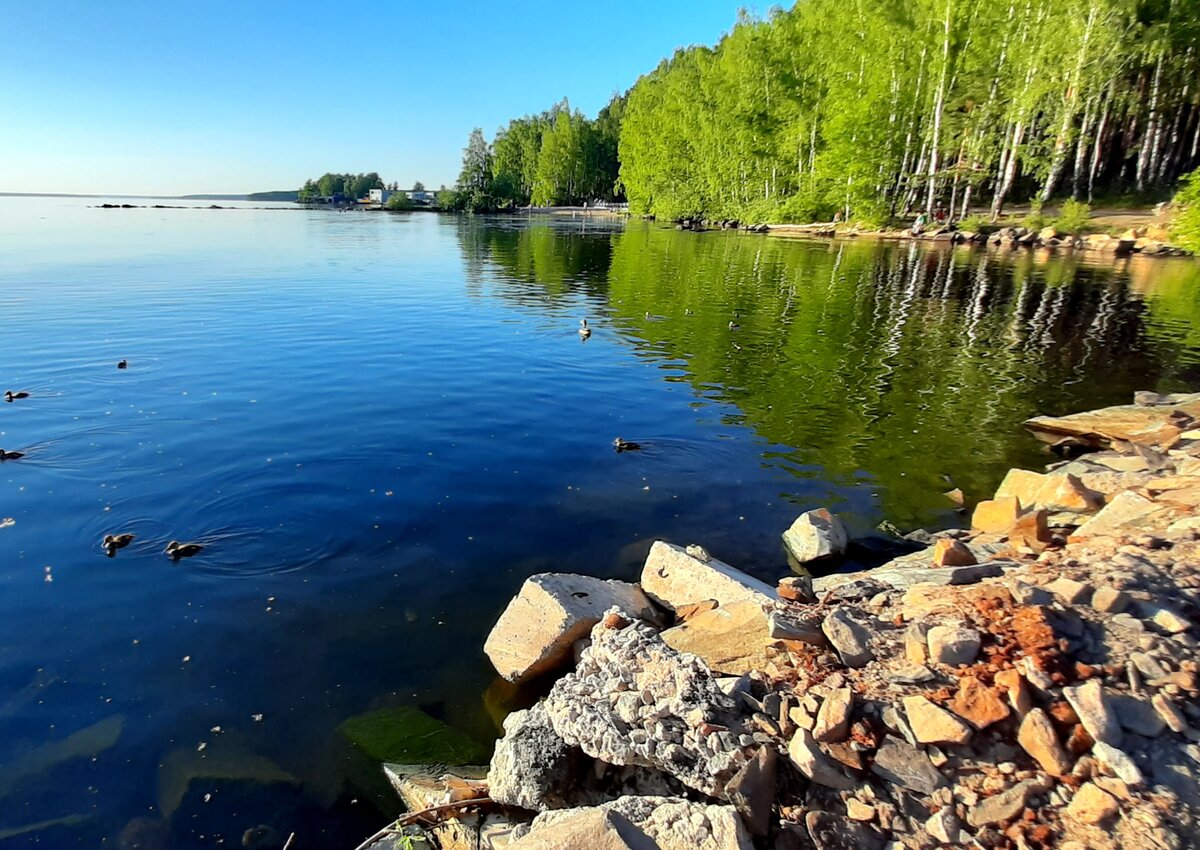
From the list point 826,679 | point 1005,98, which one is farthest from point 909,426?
point 1005,98

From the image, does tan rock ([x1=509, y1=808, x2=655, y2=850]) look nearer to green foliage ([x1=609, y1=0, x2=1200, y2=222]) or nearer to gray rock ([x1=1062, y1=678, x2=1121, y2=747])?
gray rock ([x1=1062, y1=678, x2=1121, y2=747])

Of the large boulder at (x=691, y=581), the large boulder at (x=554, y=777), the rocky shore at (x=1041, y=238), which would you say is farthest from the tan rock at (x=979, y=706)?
the rocky shore at (x=1041, y=238)

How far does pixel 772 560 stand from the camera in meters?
10.1

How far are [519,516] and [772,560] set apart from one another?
4280 millimetres

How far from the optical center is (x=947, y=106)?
199ft

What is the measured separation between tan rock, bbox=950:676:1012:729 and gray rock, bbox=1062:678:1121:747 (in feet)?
1.42

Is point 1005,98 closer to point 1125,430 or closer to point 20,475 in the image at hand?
point 1125,430

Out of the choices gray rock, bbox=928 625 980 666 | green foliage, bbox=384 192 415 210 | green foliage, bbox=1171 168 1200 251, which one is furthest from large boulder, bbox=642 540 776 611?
green foliage, bbox=384 192 415 210

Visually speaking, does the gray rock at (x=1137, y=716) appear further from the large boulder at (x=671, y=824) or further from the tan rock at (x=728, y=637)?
the large boulder at (x=671, y=824)

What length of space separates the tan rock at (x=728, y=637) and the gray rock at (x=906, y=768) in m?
1.30

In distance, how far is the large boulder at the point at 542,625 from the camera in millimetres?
7430

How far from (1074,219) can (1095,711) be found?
61828 mm

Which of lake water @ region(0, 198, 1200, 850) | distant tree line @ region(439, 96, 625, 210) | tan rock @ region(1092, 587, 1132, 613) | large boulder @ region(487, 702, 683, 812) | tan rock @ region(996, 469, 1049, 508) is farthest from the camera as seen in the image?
distant tree line @ region(439, 96, 625, 210)

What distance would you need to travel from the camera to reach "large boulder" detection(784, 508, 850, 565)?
32.3ft
